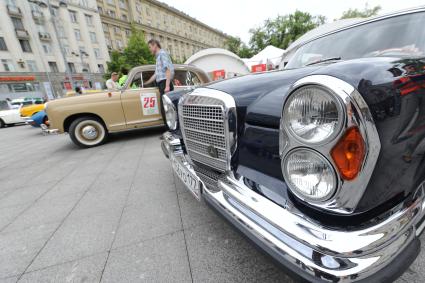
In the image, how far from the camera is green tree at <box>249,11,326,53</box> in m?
25.2

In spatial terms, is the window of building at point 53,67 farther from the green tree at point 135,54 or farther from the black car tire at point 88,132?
the black car tire at point 88,132

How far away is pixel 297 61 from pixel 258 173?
1.81 m

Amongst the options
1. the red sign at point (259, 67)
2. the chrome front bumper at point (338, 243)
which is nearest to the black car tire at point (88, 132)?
the chrome front bumper at point (338, 243)

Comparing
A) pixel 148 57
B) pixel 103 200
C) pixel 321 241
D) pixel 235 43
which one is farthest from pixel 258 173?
pixel 235 43

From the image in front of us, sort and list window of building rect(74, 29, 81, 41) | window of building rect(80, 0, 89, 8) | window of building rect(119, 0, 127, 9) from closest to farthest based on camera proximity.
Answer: window of building rect(74, 29, 81, 41)
window of building rect(80, 0, 89, 8)
window of building rect(119, 0, 127, 9)

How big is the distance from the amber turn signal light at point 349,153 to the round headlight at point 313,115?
4 cm

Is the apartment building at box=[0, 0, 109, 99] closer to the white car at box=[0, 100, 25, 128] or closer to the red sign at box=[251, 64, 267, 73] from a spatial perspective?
the white car at box=[0, 100, 25, 128]

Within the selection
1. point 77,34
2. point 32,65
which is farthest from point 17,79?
point 77,34

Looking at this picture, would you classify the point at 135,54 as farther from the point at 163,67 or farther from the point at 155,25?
the point at 155,25

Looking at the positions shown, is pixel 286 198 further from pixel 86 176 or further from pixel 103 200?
pixel 86 176

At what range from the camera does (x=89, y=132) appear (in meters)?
4.70

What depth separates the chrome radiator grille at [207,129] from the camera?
49.1 inches

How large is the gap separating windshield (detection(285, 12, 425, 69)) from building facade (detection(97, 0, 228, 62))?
44.3 m

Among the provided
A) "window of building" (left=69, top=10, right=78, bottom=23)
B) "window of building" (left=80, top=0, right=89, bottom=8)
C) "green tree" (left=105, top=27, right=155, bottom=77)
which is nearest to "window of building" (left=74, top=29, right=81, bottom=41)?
"window of building" (left=69, top=10, right=78, bottom=23)
